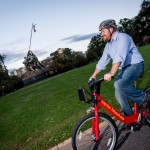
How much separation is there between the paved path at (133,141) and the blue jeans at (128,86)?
61cm

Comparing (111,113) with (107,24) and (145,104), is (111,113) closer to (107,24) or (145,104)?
(145,104)

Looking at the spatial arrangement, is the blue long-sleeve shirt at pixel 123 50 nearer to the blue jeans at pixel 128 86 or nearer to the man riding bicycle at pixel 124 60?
the man riding bicycle at pixel 124 60

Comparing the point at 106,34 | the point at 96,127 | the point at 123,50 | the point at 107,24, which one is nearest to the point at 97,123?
the point at 96,127

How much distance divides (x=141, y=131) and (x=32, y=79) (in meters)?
89.0

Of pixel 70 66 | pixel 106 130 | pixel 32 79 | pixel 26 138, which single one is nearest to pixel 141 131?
pixel 106 130

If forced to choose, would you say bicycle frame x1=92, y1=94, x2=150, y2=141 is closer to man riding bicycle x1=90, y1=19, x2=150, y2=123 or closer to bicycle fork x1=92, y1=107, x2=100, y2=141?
bicycle fork x1=92, y1=107, x2=100, y2=141

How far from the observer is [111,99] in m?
8.97

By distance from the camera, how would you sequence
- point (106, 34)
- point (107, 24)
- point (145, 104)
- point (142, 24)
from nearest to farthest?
point (107, 24) < point (106, 34) < point (145, 104) < point (142, 24)

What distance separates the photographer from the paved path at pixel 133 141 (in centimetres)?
501

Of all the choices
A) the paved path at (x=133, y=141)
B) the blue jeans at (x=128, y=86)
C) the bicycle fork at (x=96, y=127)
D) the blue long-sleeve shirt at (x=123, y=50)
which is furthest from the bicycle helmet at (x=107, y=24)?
the paved path at (x=133, y=141)

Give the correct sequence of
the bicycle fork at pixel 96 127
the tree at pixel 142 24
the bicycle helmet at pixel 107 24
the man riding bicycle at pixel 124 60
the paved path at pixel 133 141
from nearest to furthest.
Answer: the bicycle fork at pixel 96 127 < the man riding bicycle at pixel 124 60 < the bicycle helmet at pixel 107 24 < the paved path at pixel 133 141 < the tree at pixel 142 24

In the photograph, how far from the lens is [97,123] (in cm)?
457

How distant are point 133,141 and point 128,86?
118 cm

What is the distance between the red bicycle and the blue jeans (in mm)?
175
